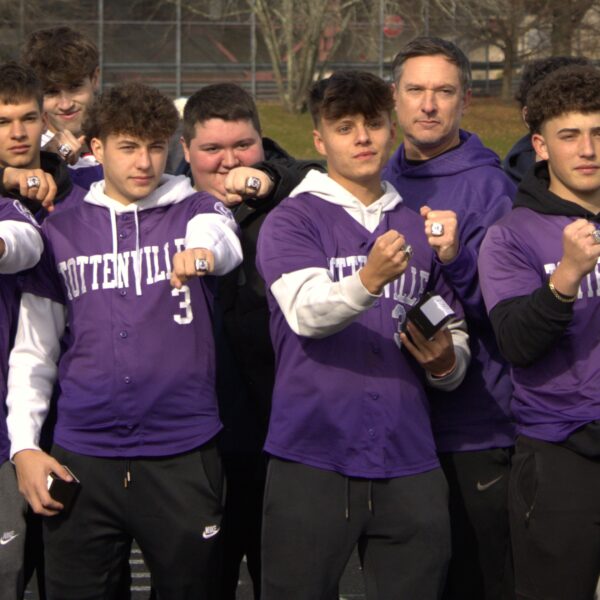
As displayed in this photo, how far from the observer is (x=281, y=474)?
4020 millimetres

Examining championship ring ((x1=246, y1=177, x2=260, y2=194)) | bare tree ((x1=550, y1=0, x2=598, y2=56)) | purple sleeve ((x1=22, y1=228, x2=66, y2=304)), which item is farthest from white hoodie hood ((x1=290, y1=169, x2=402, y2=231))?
bare tree ((x1=550, y1=0, x2=598, y2=56))

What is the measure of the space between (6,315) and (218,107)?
1265 millimetres

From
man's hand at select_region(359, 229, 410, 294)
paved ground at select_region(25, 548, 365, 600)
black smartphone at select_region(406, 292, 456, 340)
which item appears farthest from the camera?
paved ground at select_region(25, 548, 365, 600)

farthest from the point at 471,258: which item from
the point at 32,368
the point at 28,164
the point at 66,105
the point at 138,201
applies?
the point at 66,105

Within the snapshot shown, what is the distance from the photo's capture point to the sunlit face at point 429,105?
4.76 metres

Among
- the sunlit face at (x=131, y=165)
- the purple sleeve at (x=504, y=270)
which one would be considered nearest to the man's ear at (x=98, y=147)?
the sunlit face at (x=131, y=165)

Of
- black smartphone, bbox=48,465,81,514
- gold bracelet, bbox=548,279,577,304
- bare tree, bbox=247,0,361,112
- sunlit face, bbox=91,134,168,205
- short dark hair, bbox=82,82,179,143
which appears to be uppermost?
bare tree, bbox=247,0,361,112

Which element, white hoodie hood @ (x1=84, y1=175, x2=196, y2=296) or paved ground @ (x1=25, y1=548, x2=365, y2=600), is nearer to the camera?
white hoodie hood @ (x1=84, y1=175, x2=196, y2=296)

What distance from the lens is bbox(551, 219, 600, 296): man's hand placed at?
12.1ft

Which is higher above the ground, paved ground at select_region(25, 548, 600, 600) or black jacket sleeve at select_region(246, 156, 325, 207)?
black jacket sleeve at select_region(246, 156, 325, 207)

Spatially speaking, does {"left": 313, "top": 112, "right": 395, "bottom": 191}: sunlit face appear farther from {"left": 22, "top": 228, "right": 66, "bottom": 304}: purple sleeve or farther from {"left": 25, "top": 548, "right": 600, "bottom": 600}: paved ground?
{"left": 25, "top": 548, "right": 600, "bottom": 600}: paved ground

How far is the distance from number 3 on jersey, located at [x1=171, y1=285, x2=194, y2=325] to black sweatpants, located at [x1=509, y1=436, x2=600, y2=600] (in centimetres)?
122

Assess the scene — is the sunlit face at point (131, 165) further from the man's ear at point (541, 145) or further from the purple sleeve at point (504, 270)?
the man's ear at point (541, 145)

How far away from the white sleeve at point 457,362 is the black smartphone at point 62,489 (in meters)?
1.24
